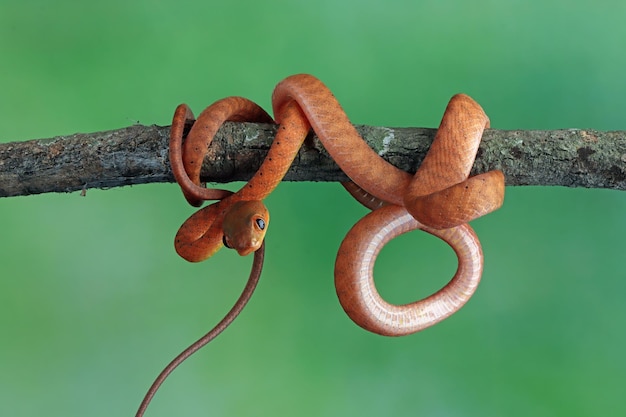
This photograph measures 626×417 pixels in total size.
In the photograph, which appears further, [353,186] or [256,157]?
[353,186]

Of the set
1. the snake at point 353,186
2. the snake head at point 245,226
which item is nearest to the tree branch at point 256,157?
the snake at point 353,186

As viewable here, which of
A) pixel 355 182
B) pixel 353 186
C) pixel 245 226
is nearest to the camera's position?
pixel 245 226

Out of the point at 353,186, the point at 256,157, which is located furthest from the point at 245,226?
the point at 353,186

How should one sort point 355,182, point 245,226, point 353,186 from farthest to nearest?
point 353,186
point 355,182
point 245,226

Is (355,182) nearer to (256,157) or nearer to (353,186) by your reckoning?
(353,186)

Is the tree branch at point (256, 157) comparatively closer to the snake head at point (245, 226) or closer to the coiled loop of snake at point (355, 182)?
the coiled loop of snake at point (355, 182)

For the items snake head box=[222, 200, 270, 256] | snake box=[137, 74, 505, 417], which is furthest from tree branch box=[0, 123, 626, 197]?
snake head box=[222, 200, 270, 256]
